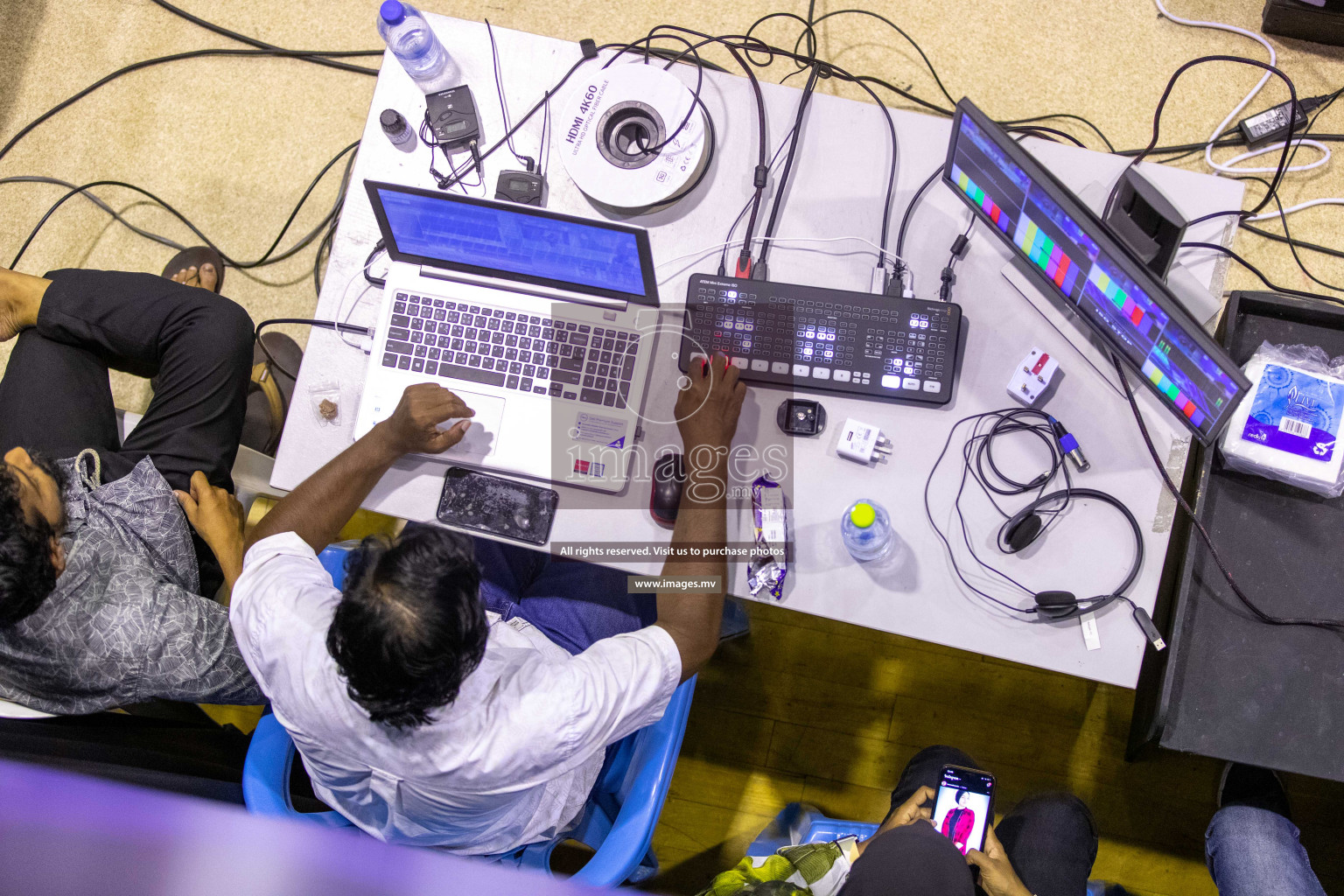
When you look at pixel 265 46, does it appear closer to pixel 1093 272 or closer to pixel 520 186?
pixel 520 186

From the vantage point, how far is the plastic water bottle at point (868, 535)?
4.11 ft

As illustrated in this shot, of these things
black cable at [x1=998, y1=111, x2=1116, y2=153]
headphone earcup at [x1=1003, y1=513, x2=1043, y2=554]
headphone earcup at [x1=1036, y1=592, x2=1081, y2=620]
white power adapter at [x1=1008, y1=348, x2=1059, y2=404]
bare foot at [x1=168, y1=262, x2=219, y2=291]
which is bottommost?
headphone earcup at [x1=1036, y1=592, x2=1081, y2=620]

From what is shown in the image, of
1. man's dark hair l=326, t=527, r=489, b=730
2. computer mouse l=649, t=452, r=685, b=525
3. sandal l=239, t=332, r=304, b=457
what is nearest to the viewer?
man's dark hair l=326, t=527, r=489, b=730

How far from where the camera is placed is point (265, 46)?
224 cm

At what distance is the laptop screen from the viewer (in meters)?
1.21

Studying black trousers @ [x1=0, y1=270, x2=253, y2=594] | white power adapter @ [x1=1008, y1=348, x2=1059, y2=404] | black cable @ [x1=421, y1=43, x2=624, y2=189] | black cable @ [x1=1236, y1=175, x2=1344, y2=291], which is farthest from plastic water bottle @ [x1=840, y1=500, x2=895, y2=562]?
black cable @ [x1=1236, y1=175, x2=1344, y2=291]

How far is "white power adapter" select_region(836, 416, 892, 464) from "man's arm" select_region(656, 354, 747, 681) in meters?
0.17

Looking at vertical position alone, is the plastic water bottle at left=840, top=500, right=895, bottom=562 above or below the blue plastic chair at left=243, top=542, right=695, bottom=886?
above

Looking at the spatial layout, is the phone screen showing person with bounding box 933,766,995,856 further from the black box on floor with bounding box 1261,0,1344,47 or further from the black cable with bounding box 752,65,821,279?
the black box on floor with bounding box 1261,0,1344,47

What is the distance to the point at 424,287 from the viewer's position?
4.52ft

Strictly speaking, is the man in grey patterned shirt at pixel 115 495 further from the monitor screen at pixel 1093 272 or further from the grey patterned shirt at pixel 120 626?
the monitor screen at pixel 1093 272

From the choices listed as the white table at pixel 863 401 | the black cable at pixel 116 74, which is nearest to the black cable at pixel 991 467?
the white table at pixel 863 401

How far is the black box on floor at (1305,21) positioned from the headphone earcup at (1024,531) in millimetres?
1584

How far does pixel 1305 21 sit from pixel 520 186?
1.92 meters
